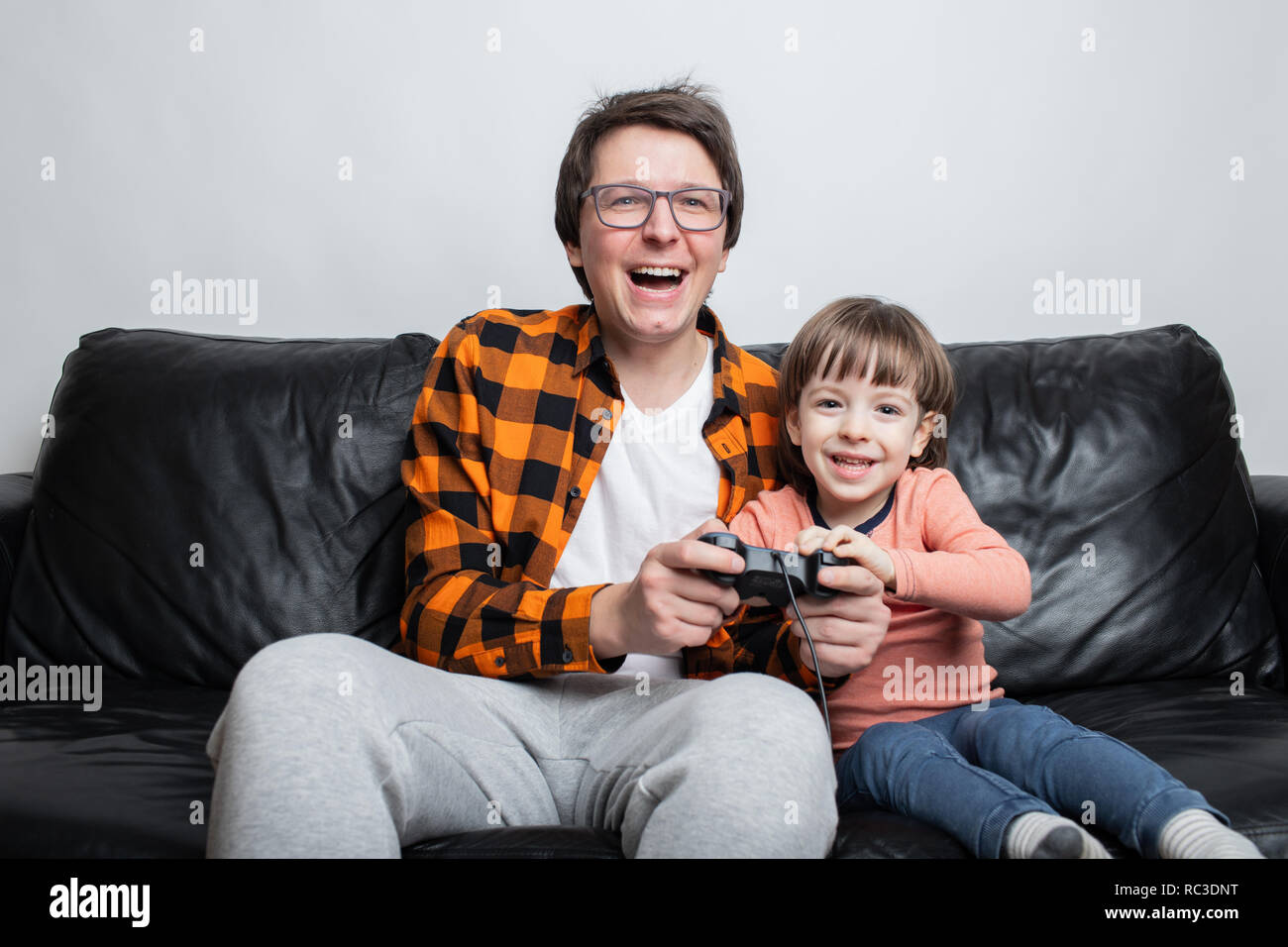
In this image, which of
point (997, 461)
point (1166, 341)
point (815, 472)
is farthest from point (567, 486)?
point (1166, 341)

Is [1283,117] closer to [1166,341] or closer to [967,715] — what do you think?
[1166,341]

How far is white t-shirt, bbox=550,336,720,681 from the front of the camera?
1.45 m

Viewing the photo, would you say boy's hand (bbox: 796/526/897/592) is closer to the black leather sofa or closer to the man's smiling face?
the man's smiling face

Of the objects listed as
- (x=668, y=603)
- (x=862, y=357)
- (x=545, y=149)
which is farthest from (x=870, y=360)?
(x=545, y=149)

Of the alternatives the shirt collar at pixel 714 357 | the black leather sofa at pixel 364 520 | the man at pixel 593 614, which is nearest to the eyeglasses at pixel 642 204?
the man at pixel 593 614

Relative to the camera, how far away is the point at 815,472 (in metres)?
1.45

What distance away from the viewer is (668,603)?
117 cm

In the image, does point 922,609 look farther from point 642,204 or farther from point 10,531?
point 10,531

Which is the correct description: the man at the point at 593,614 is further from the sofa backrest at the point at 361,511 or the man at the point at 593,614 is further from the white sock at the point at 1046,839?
the sofa backrest at the point at 361,511

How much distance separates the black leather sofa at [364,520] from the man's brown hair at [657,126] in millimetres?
500

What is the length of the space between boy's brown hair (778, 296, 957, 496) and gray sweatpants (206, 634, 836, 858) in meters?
0.51

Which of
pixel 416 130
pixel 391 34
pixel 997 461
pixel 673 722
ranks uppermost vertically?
pixel 391 34

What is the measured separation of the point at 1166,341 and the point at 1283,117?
2.72 feet

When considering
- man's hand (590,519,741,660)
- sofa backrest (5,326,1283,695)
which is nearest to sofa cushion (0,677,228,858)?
sofa backrest (5,326,1283,695)
